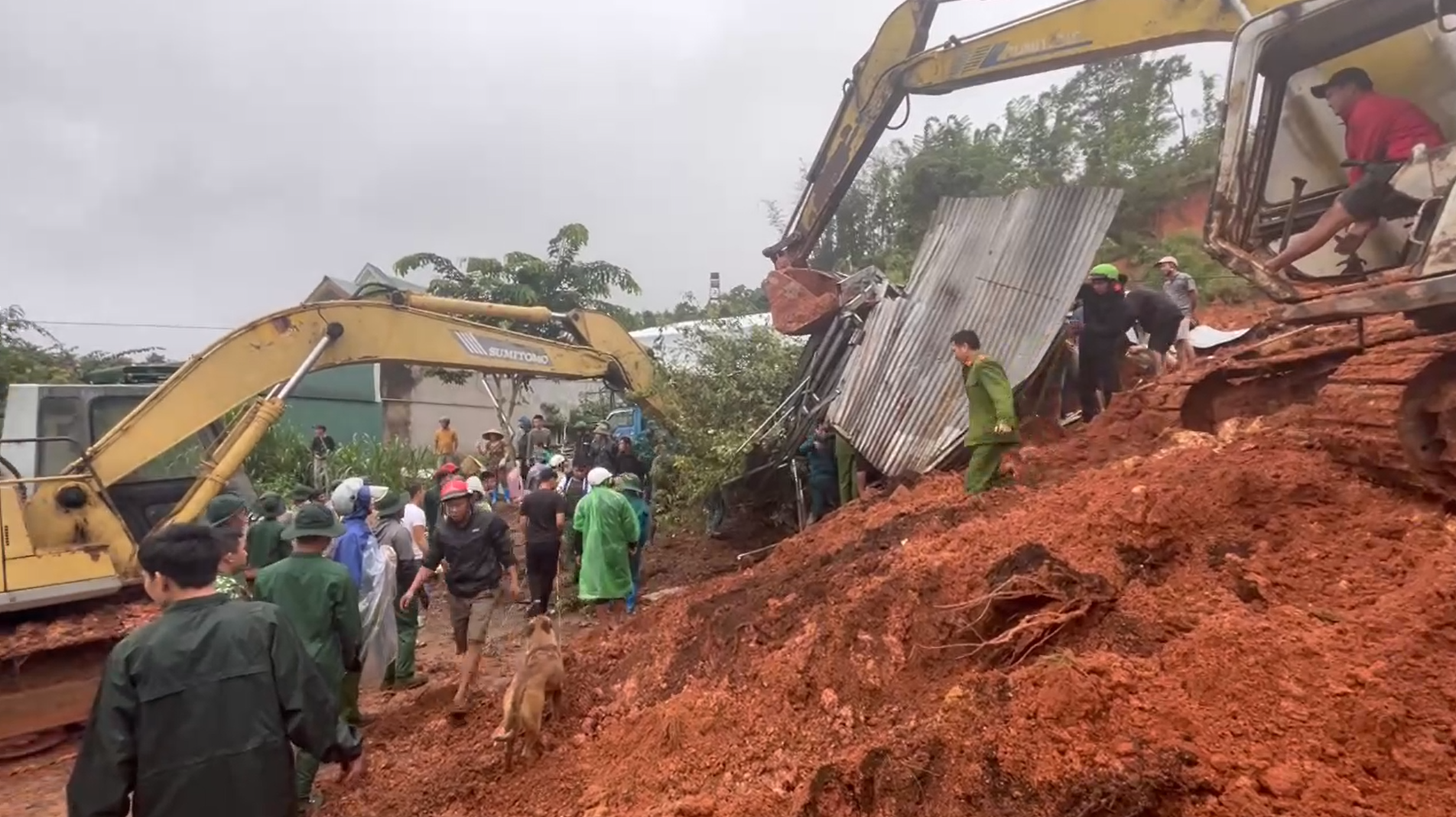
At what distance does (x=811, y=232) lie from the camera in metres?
11.1

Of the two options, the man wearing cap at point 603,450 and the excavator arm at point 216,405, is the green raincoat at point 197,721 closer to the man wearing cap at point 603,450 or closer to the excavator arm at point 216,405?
the excavator arm at point 216,405

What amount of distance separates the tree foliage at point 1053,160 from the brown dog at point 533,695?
50.4 ft

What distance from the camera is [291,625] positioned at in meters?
3.17

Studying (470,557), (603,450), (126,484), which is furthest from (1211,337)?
(126,484)

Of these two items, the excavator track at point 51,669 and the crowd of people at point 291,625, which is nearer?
the crowd of people at point 291,625

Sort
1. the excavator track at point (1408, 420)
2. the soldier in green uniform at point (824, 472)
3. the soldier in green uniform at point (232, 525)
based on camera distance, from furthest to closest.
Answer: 1. the soldier in green uniform at point (824, 472)
2. the soldier in green uniform at point (232, 525)
3. the excavator track at point (1408, 420)

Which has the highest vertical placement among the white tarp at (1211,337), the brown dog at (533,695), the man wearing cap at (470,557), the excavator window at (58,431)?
the white tarp at (1211,337)

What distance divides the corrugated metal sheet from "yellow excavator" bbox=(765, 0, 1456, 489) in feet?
4.28

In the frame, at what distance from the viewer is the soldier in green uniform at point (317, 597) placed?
14.9 ft

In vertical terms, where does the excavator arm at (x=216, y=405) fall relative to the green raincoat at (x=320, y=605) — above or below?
above

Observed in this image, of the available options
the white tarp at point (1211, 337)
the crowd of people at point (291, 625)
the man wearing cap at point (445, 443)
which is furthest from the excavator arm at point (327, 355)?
the man wearing cap at point (445, 443)

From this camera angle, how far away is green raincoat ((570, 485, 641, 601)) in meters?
8.00

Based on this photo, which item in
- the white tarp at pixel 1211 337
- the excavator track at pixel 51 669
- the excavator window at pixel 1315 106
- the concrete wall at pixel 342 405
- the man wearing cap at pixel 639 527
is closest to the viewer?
the excavator window at pixel 1315 106

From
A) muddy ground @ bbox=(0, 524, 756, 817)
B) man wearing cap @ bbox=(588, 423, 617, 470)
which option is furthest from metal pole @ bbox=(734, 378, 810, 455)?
man wearing cap @ bbox=(588, 423, 617, 470)
